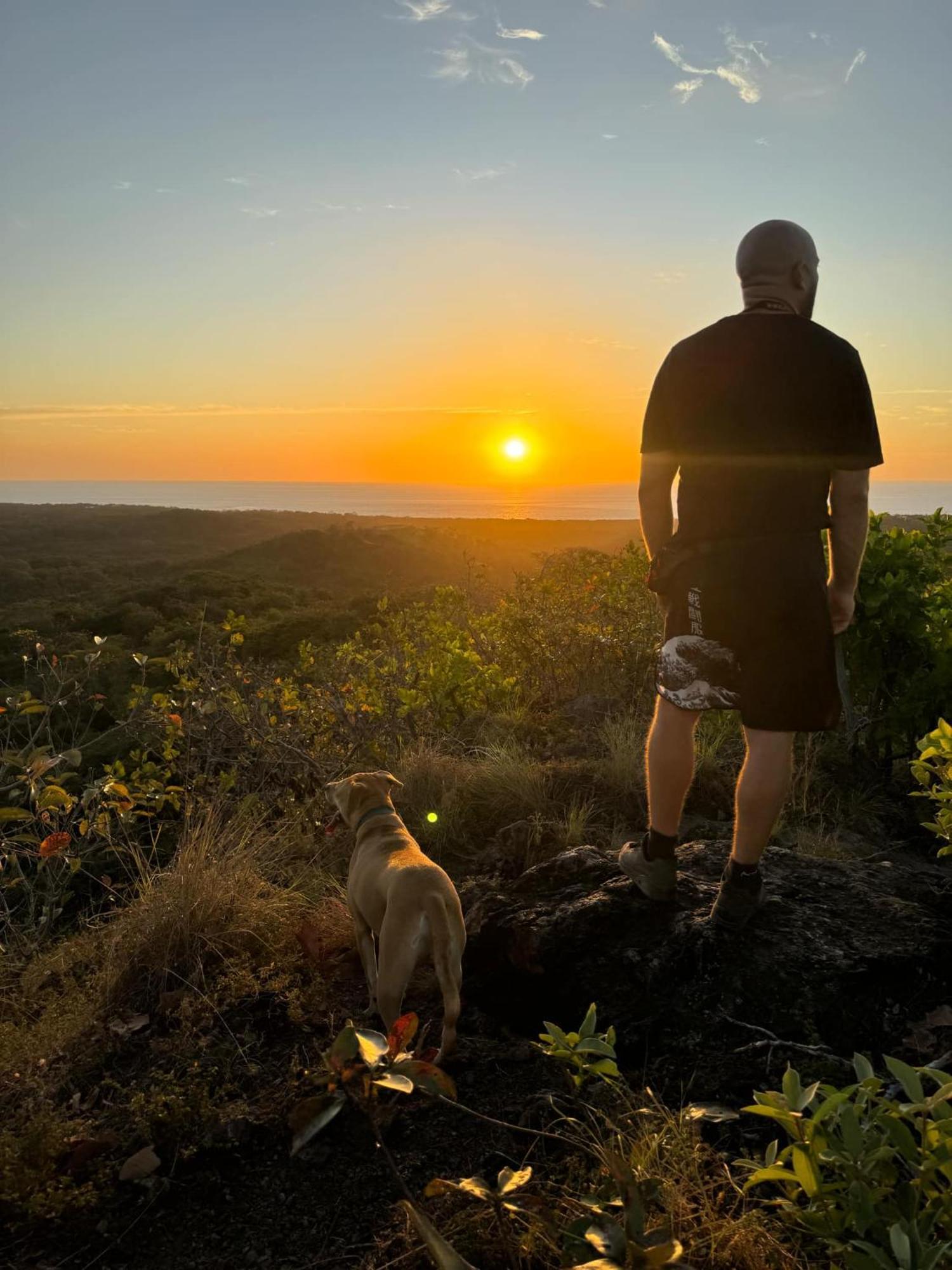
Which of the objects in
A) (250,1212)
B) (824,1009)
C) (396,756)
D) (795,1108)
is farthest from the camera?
(396,756)

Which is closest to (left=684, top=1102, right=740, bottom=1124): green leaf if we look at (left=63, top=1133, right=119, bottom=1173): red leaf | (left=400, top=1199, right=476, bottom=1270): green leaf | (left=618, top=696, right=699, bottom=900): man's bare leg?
(left=400, top=1199, right=476, bottom=1270): green leaf

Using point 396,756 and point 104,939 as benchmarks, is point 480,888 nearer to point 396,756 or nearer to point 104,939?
point 104,939

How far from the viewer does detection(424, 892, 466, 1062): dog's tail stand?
9.35 ft

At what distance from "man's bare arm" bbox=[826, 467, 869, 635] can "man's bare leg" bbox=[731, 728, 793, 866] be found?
47 cm

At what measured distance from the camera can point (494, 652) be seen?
8.77 metres

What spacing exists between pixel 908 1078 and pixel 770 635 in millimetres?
1541

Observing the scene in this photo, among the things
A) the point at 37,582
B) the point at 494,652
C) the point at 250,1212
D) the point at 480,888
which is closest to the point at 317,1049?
the point at 250,1212

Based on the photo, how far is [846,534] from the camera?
2.95 metres

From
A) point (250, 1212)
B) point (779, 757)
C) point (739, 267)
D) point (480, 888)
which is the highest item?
point (739, 267)

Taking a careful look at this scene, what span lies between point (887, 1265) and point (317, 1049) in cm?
199

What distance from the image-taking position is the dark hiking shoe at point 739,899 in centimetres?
308

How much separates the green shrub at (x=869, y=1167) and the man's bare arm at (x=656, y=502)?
1974mm

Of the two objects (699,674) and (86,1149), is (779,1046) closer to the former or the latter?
(699,674)

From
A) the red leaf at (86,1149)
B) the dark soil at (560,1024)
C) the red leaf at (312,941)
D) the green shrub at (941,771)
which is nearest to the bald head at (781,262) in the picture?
the green shrub at (941,771)
